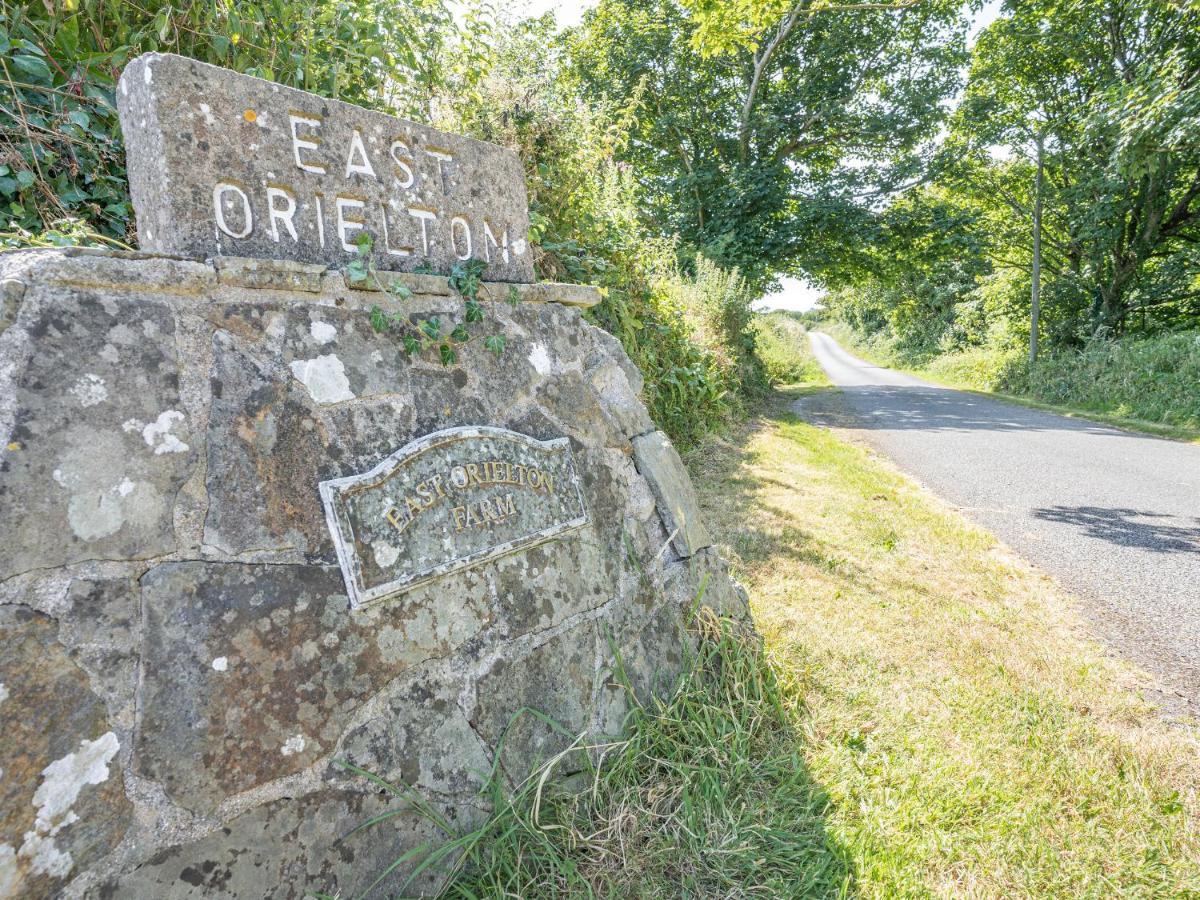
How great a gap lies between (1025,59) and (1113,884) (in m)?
18.9

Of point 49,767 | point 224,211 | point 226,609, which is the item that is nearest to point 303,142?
point 224,211

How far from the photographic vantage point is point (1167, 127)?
9.34 m

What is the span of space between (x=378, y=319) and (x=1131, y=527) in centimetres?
546

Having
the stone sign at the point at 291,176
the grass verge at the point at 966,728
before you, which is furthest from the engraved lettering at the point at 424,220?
the grass verge at the point at 966,728

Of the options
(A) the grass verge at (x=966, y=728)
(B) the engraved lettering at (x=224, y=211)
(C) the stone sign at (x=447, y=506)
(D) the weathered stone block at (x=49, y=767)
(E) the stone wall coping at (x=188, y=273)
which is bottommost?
(A) the grass verge at (x=966, y=728)

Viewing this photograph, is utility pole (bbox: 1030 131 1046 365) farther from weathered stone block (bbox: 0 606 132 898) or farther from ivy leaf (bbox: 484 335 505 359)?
weathered stone block (bbox: 0 606 132 898)

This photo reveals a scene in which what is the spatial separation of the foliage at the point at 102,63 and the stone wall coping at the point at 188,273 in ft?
2.26

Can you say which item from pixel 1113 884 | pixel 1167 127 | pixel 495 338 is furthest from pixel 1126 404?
pixel 495 338

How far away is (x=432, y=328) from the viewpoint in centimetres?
186

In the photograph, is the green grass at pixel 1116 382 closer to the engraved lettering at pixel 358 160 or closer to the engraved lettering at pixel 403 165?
the engraved lettering at pixel 403 165

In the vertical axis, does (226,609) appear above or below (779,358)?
below

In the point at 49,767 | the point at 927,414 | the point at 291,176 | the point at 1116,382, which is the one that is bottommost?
the point at 927,414

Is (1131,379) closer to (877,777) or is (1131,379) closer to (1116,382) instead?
(1116,382)

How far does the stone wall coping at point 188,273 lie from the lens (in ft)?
4.12
